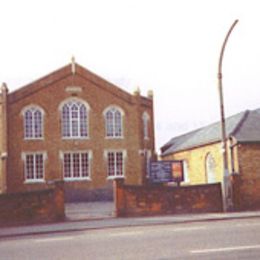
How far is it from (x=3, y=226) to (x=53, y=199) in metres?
2.41

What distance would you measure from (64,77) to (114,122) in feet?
18.2

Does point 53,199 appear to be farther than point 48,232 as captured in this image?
Yes

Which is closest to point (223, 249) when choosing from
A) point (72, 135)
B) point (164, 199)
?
point (164, 199)

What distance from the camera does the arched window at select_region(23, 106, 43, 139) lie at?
38.1 m

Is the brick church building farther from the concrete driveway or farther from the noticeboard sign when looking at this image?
the noticeboard sign

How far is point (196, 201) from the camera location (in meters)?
22.7

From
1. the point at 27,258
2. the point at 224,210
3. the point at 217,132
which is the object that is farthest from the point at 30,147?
the point at 27,258

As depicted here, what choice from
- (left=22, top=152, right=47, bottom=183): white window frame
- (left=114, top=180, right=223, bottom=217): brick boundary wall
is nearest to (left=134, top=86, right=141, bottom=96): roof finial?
(left=22, top=152, right=47, bottom=183): white window frame

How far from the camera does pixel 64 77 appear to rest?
39094 millimetres

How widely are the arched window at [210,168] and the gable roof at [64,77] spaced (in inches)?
409

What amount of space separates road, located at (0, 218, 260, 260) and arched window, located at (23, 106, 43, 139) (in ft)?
79.7

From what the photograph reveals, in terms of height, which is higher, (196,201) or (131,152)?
(131,152)

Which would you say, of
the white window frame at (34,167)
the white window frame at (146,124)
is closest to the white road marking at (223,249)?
the white window frame at (34,167)

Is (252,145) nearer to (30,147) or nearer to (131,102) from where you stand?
(131,102)
